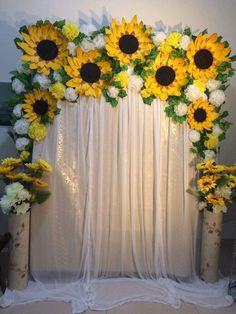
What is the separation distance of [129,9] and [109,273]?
6.76ft

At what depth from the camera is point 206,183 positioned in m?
2.15

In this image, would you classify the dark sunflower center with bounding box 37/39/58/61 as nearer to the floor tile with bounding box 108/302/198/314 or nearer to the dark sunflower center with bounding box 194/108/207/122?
the dark sunflower center with bounding box 194/108/207/122

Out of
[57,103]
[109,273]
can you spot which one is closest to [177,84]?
[57,103]

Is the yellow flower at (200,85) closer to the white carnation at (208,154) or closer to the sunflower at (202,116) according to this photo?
the sunflower at (202,116)

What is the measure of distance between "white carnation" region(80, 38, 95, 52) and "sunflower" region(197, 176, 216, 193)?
1153mm

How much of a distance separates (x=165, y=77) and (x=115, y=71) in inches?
13.4

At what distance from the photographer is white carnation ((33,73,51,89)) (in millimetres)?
2088

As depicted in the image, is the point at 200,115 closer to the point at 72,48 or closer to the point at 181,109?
the point at 181,109

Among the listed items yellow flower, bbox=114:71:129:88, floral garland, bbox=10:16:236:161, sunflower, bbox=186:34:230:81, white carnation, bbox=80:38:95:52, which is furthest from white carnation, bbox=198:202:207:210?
white carnation, bbox=80:38:95:52

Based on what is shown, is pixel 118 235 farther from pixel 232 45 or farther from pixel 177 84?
pixel 232 45

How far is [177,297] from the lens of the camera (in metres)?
2.12

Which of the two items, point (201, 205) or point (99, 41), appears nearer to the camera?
point (99, 41)

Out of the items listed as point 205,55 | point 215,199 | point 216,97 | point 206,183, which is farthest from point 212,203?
point 205,55

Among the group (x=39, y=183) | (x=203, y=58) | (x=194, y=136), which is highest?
(x=203, y=58)
